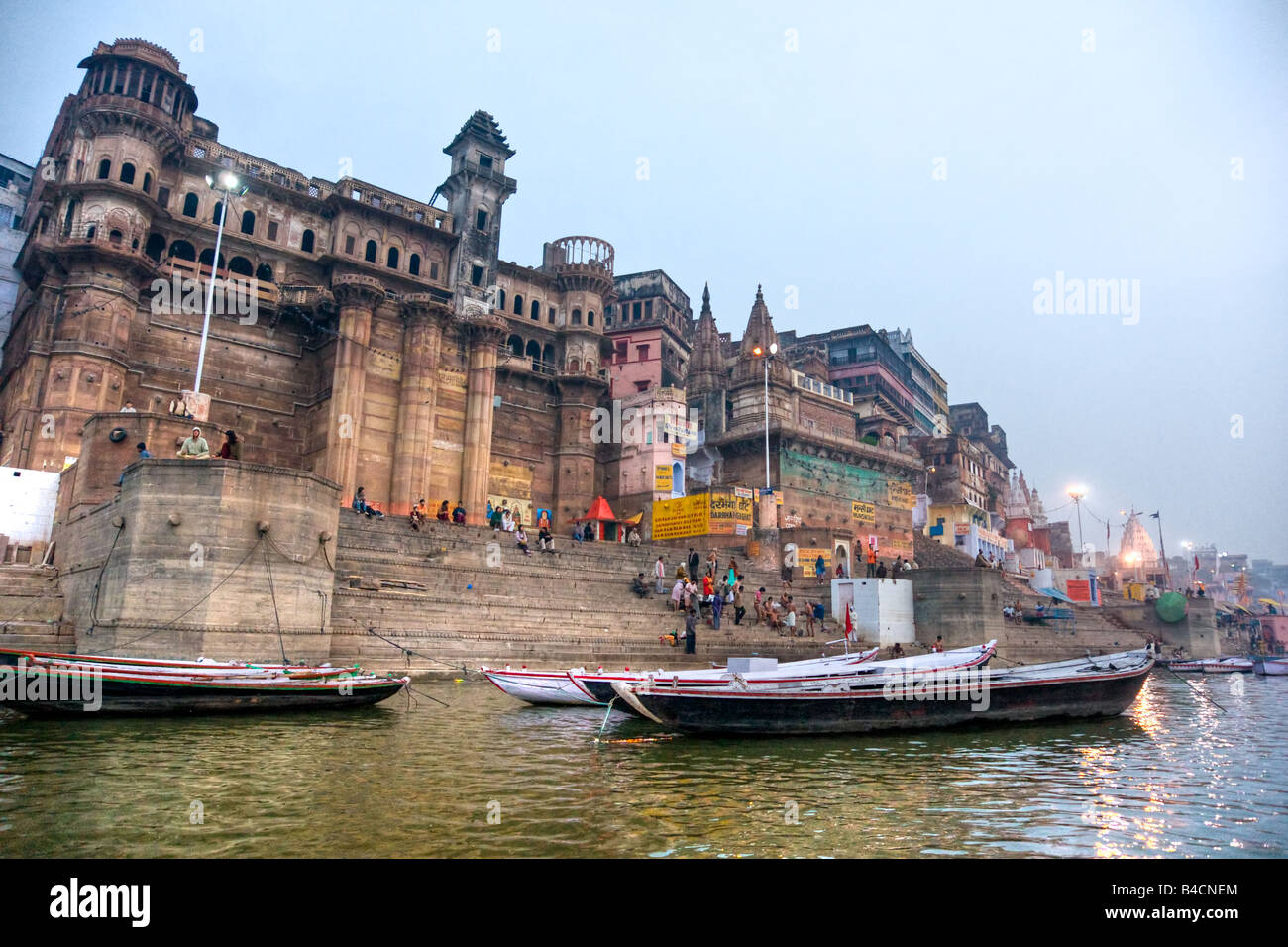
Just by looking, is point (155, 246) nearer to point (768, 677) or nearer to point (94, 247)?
point (94, 247)

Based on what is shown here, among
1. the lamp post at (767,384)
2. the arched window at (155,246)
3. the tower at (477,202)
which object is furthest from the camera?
the lamp post at (767,384)

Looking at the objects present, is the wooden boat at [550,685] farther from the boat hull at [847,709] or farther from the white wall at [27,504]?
the white wall at [27,504]

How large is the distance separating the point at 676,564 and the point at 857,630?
7.55m

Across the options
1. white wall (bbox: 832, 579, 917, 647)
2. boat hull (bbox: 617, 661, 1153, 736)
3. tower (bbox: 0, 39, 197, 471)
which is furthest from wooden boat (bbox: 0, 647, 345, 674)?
white wall (bbox: 832, 579, 917, 647)

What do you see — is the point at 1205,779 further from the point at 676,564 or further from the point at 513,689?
the point at 676,564

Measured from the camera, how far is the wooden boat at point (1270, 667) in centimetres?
3962

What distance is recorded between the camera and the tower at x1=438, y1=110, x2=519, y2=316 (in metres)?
42.2

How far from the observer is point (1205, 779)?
10828 millimetres

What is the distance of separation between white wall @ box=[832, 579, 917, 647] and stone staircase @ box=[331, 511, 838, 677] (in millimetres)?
3927

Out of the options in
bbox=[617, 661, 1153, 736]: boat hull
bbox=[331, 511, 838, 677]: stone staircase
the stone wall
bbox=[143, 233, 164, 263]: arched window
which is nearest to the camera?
bbox=[617, 661, 1153, 736]: boat hull

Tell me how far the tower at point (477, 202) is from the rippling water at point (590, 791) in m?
31.8

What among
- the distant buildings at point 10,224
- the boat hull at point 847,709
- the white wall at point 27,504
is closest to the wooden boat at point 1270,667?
the boat hull at point 847,709

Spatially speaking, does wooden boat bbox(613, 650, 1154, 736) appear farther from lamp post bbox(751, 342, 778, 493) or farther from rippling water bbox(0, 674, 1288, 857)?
lamp post bbox(751, 342, 778, 493)
